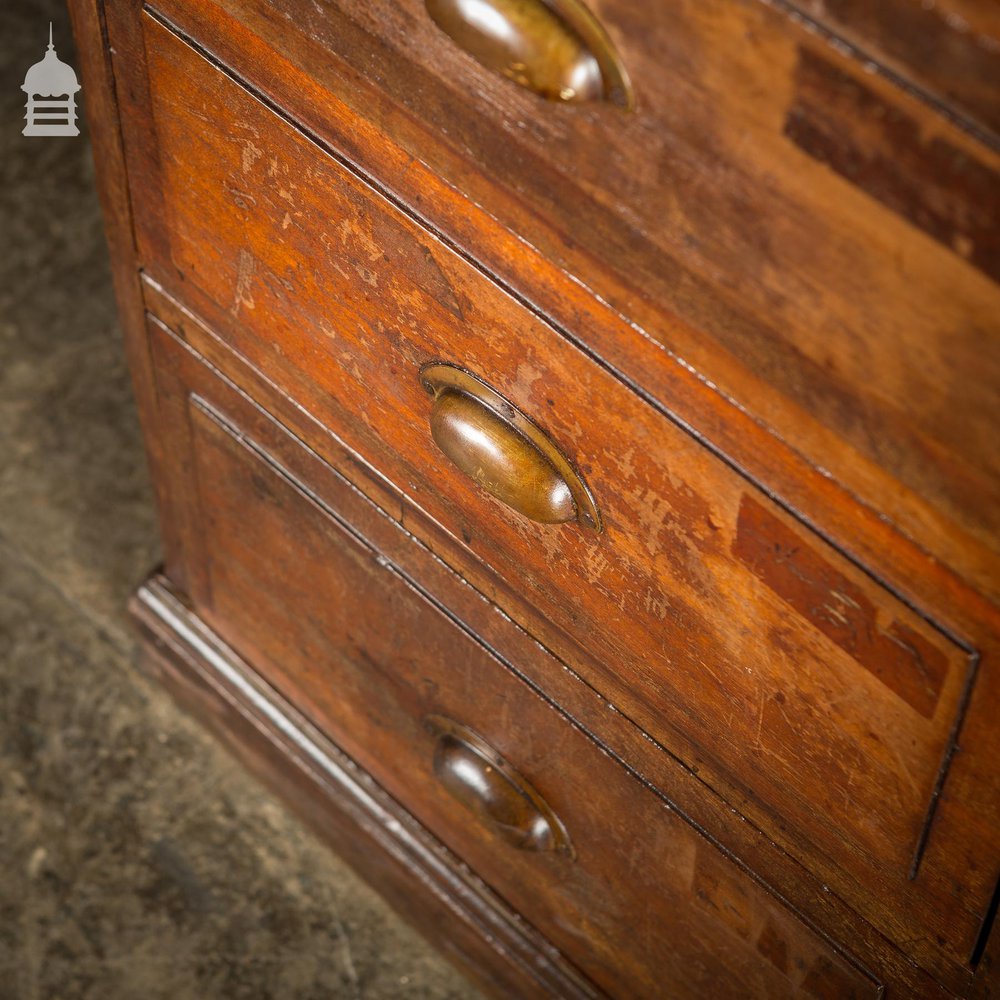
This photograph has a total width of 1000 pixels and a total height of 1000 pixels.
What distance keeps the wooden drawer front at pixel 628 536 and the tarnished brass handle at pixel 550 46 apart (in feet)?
0.40

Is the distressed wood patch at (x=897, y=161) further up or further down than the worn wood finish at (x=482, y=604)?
further up

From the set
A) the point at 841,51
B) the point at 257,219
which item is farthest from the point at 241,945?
the point at 841,51

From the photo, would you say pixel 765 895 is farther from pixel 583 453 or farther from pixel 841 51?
pixel 841 51

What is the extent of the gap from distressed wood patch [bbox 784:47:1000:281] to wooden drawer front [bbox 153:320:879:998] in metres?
0.41

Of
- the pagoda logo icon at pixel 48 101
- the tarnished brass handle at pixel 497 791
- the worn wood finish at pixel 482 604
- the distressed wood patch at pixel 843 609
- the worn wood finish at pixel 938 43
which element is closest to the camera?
the worn wood finish at pixel 938 43

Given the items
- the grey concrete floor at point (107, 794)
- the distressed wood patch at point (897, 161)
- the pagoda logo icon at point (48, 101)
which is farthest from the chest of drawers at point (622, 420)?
the pagoda logo icon at point (48, 101)

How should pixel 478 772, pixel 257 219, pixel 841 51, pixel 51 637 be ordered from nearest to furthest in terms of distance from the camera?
pixel 841 51, pixel 257 219, pixel 478 772, pixel 51 637

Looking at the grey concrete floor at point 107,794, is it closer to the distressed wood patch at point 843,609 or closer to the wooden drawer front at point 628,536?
the wooden drawer front at point 628,536

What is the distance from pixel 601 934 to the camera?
3.00 ft

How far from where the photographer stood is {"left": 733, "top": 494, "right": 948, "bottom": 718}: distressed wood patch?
536 millimetres

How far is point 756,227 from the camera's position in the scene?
474 mm

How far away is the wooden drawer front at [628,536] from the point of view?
0.57 metres

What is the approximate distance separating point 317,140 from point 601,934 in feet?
1.76

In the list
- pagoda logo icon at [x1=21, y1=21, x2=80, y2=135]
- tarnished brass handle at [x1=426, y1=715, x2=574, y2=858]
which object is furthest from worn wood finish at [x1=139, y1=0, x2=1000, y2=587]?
pagoda logo icon at [x1=21, y1=21, x2=80, y2=135]
